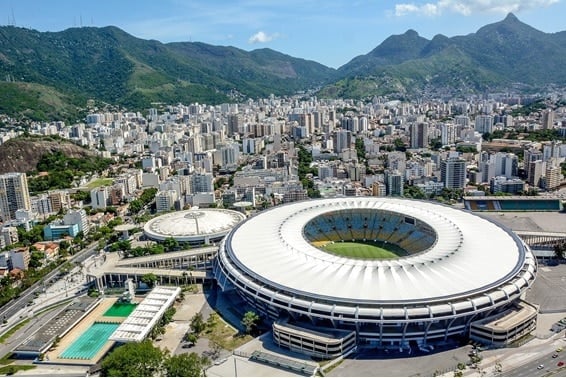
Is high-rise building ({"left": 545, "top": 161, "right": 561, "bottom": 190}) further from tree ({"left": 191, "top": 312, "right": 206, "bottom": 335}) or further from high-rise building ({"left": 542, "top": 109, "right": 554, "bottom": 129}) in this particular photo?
tree ({"left": 191, "top": 312, "right": 206, "bottom": 335})

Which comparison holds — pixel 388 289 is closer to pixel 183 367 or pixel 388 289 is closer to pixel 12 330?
pixel 183 367

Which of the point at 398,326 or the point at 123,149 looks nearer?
the point at 398,326

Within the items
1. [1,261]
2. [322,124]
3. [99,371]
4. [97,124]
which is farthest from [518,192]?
[97,124]

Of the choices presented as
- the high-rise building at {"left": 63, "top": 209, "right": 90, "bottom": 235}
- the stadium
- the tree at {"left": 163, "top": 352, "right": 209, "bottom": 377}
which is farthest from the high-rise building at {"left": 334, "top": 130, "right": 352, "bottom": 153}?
the tree at {"left": 163, "top": 352, "right": 209, "bottom": 377}

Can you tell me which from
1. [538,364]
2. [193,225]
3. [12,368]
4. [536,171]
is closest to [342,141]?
[536,171]

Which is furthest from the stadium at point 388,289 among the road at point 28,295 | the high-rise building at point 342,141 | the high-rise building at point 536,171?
the high-rise building at point 342,141

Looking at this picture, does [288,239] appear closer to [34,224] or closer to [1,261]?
[1,261]
